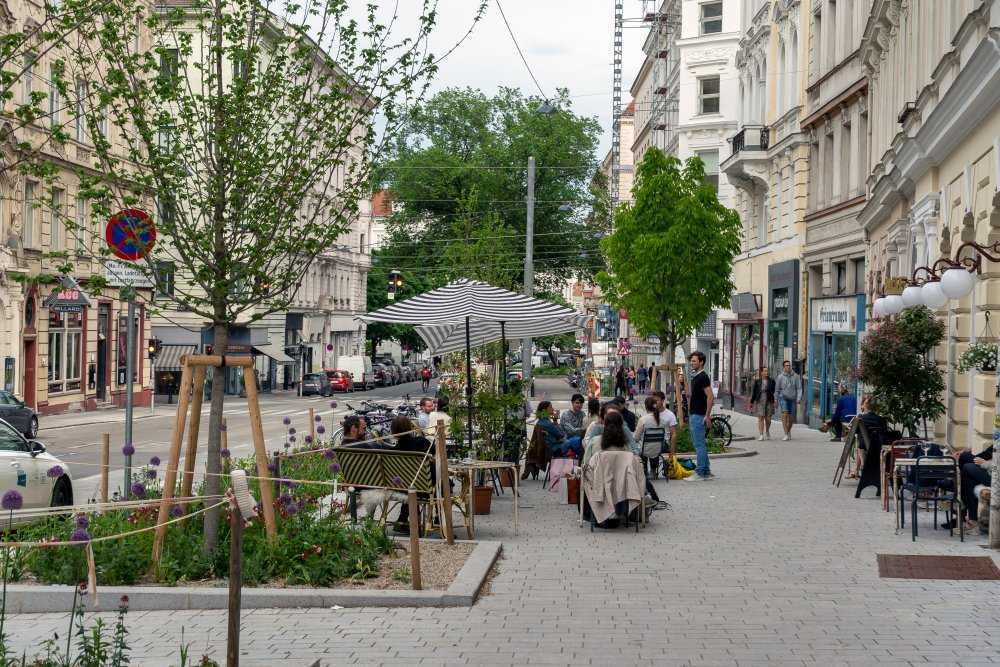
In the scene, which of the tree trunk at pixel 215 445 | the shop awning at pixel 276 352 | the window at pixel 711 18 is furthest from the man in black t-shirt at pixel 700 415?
the shop awning at pixel 276 352

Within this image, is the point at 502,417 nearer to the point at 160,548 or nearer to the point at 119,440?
the point at 160,548

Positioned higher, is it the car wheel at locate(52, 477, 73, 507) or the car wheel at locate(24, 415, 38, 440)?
the car wheel at locate(52, 477, 73, 507)

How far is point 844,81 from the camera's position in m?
33.5

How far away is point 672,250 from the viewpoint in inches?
1170

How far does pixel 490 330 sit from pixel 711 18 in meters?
43.9

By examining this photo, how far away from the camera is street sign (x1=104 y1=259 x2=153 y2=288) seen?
10.9 metres

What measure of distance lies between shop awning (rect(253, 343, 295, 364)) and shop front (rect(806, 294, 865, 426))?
3752 cm

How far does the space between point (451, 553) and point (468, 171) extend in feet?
195

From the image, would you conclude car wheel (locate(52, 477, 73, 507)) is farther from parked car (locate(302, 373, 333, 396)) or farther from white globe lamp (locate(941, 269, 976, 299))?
parked car (locate(302, 373, 333, 396))

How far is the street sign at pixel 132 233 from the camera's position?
10.4 metres

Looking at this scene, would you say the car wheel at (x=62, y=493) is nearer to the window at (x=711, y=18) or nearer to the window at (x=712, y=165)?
the window at (x=712, y=165)

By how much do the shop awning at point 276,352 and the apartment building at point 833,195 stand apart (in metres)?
37.3

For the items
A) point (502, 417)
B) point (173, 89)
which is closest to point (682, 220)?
point (502, 417)

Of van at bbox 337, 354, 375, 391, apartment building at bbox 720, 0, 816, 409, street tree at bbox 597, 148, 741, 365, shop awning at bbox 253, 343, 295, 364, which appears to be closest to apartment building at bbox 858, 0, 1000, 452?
street tree at bbox 597, 148, 741, 365
